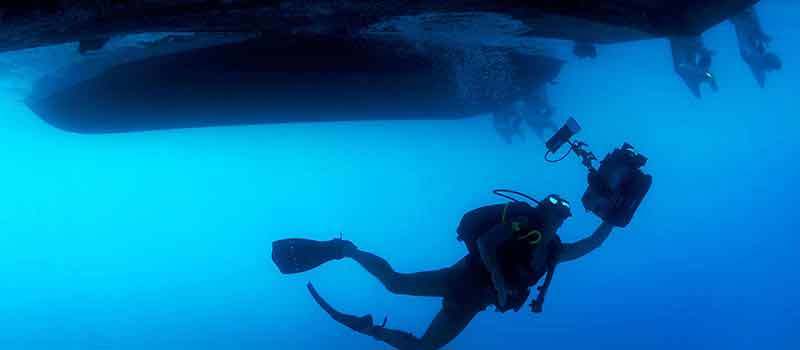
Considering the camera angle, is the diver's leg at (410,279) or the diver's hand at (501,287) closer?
the diver's hand at (501,287)

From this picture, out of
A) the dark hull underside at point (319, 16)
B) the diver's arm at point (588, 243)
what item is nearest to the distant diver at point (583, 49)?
the dark hull underside at point (319, 16)

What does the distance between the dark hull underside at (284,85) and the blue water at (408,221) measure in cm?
104

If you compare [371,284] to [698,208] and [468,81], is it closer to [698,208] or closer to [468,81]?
[468,81]

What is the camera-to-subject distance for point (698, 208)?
8250cm

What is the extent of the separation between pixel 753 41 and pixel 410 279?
30.2 ft

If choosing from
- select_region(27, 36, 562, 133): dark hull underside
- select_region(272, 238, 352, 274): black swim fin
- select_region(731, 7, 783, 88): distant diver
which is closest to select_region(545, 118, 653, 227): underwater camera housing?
select_region(27, 36, 562, 133): dark hull underside

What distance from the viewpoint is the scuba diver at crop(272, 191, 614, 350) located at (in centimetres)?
405

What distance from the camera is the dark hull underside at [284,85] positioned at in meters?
5.39

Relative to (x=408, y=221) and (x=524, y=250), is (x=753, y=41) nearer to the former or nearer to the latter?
(x=524, y=250)

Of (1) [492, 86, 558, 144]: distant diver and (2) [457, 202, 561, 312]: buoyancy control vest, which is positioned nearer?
(2) [457, 202, 561, 312]: buoyancy control vest

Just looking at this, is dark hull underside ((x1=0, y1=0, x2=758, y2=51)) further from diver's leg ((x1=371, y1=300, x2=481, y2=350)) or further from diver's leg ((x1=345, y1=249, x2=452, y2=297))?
diver's leg ((x1=371, y1=300, x2=481, y2=350))

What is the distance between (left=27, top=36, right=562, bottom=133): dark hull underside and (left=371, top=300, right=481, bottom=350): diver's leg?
8.82 ft

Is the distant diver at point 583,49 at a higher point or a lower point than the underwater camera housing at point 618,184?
Answer: higher

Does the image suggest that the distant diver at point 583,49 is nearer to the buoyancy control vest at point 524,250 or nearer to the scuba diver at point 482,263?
the scuba diver at point 482,263
